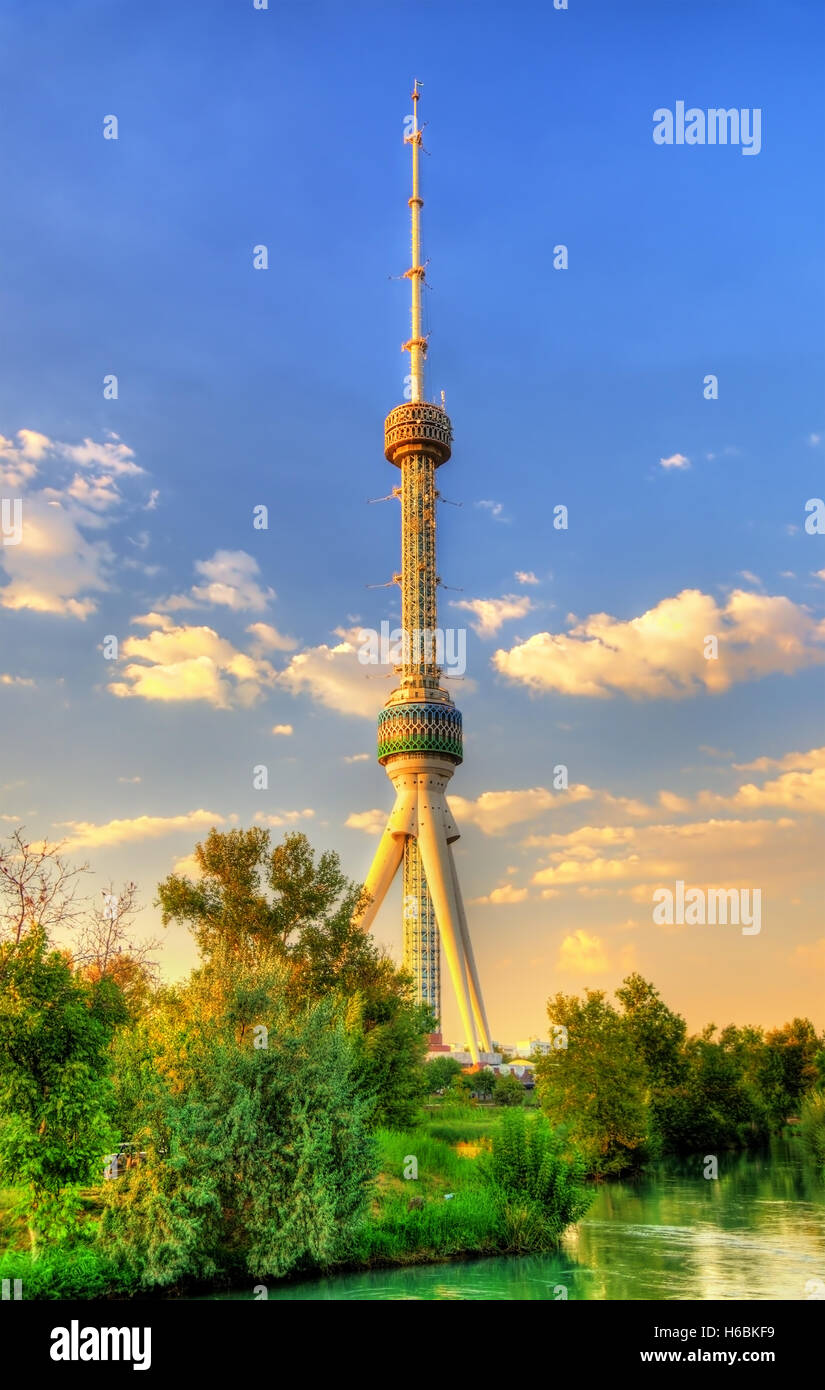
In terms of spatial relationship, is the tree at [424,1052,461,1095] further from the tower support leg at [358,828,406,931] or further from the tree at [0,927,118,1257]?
the tree at [0,927,118,1257]

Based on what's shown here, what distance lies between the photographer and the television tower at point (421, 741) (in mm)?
103312

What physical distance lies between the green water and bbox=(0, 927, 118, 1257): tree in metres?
5.56

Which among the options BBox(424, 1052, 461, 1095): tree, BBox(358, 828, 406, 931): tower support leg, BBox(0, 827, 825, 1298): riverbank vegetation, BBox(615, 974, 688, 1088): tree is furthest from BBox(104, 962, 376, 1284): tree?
BBox(358, 828, 406, 931): tower support leg

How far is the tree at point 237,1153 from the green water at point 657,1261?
1.33 m

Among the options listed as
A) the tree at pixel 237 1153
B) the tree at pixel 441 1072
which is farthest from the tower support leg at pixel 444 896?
the tree at pixel 237 1153

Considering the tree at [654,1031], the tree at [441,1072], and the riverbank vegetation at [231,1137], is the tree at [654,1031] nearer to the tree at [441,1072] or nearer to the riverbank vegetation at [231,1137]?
the riverbank vegetation at [231,1137]

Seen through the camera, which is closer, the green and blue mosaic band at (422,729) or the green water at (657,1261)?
the green water at (657,1261)

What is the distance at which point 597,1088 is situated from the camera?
49.8 m

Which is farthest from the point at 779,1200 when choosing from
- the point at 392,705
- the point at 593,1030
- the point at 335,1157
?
the point at 392,705

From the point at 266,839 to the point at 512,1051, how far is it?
9967cm

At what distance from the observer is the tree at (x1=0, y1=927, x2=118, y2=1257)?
70.1ft

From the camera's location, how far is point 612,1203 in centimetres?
4100
